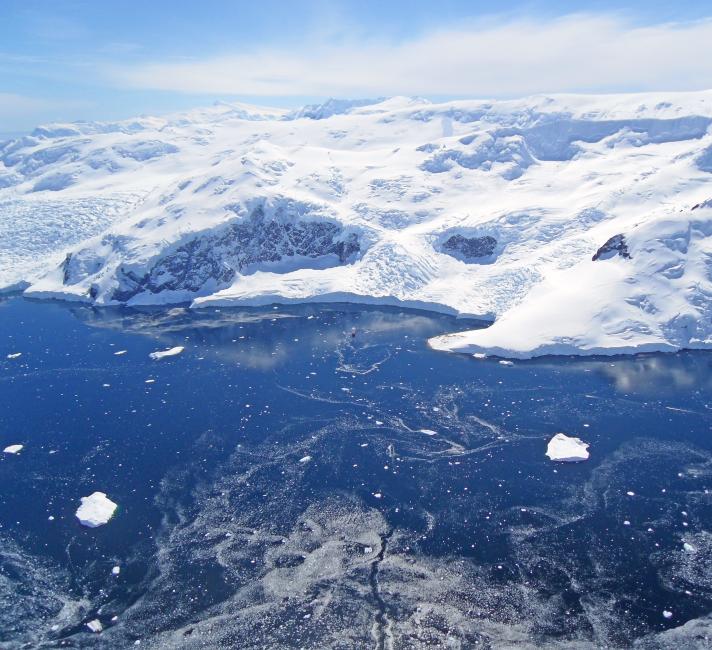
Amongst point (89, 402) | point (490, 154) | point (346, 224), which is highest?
point (490, 154)

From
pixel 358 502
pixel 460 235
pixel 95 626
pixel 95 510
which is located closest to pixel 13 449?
pixel 95 510

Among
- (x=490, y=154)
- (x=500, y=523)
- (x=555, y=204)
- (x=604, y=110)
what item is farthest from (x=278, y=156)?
A: (x=500, y=523)

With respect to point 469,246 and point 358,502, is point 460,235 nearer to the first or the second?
point 469,246

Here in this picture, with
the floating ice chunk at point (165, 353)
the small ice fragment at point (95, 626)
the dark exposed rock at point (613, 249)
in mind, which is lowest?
the floating ice chunk at point (165, 353)

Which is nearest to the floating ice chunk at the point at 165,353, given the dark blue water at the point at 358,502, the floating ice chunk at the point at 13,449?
the dark blue water at the point at 358,502

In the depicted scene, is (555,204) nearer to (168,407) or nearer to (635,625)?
(168,407)

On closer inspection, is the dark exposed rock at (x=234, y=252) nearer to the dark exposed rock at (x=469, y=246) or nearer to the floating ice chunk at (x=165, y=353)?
the dark exposed rock at (x=469, y=246)

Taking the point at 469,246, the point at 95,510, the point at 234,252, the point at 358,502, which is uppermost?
the point at 469,246
